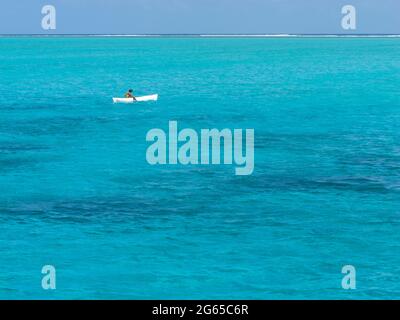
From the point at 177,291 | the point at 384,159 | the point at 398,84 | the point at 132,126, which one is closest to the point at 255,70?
the point at 398,84

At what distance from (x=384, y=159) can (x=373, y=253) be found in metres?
22.6

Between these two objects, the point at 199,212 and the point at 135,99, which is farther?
the point at 135,99

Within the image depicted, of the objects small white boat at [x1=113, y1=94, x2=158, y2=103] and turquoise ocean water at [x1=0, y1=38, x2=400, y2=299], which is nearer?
turquoise ocean water at [x1=0, y1=38, x2=400, y2=299]

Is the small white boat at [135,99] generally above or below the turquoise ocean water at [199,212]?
above

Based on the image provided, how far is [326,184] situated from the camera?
52.1 metres

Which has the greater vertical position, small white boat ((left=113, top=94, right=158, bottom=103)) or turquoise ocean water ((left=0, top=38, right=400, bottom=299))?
small white boat ((left=113, top=94, right=158, bottom=103))

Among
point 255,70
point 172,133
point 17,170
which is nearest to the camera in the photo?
point 17,170

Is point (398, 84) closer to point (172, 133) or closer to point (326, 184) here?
point (172, 133)

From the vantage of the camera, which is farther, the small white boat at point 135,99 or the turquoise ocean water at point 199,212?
the small white boat at point 135,99

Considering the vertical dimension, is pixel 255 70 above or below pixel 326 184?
above

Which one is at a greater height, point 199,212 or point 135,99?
point 135,99

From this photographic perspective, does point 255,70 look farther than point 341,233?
Yes
